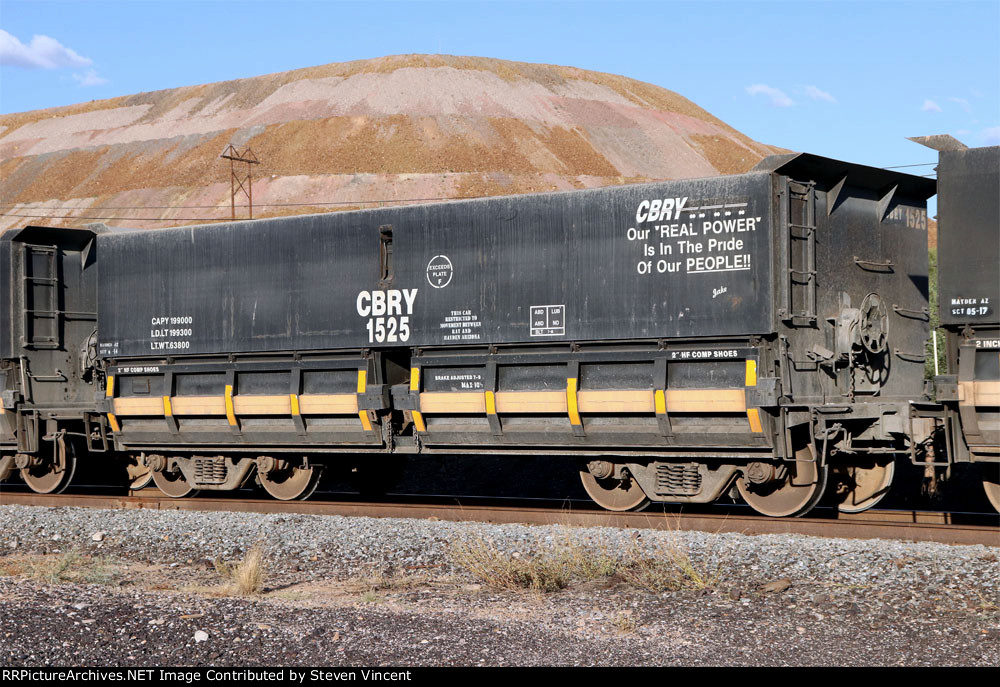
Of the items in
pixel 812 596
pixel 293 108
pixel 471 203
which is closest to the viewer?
pixel 812 596

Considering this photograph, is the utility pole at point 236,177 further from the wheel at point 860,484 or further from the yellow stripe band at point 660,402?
the wheel at point 860,484

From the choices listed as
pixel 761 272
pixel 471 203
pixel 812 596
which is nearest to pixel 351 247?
pixel 471 203

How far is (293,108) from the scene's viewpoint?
98.2 meters

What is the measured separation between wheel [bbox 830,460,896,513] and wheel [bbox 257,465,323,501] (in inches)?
258

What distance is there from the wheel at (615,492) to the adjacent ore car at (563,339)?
0.09ft

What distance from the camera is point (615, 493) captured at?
1243 cm

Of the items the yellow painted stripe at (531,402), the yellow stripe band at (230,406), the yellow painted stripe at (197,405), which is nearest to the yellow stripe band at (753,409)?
the yellow painted stripe at (531,402)

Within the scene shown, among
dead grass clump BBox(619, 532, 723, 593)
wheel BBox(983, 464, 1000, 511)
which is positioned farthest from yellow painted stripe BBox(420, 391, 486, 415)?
wheel BBox(983, 464, 1000, 511)

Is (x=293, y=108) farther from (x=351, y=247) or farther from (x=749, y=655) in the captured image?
(x=749, y=655)

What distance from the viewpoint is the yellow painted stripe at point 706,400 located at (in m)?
10.9

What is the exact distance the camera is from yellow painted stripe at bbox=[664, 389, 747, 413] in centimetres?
1085

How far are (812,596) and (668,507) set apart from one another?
5667mm

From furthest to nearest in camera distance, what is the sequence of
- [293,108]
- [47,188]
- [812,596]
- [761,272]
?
[293,108], [47,188], [761,272], [812,596]

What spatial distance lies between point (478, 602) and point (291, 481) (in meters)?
6.85
